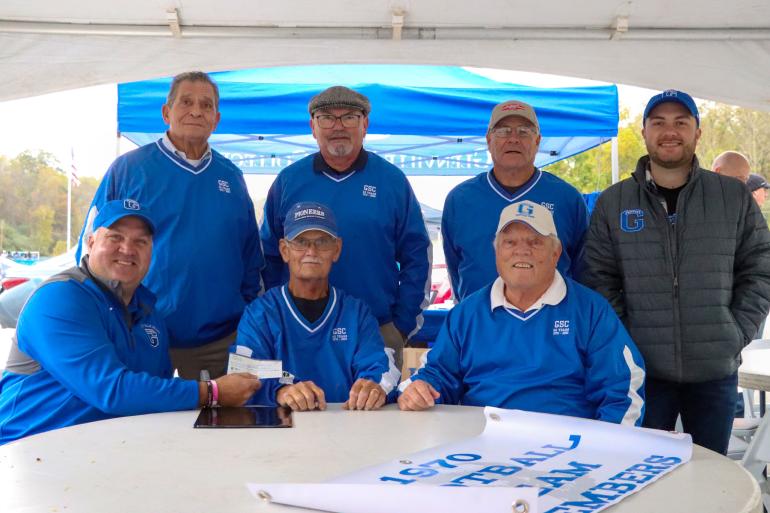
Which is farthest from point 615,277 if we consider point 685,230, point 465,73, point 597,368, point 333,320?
point 465,73

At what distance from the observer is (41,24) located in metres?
3.06

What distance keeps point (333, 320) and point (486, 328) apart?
53 centimetres

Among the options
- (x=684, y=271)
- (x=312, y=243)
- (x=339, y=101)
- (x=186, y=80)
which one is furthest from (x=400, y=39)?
(x=684, y=271)

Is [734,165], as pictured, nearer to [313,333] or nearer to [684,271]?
[684,271]

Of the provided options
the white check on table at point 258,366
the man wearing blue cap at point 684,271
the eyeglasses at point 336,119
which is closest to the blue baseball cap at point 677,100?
the man wearing blue cap at point 684,271

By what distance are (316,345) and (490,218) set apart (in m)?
0.98

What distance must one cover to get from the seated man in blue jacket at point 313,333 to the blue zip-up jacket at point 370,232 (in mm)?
409

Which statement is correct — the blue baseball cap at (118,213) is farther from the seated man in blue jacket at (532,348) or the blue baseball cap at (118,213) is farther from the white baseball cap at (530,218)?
the white baseball cap at (530,218)

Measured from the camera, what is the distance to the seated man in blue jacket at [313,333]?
2.49 m

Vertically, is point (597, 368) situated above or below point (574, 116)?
below

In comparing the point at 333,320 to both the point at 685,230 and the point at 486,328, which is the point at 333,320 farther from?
the point at 685,230

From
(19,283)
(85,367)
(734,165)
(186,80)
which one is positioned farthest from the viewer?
(19,283)

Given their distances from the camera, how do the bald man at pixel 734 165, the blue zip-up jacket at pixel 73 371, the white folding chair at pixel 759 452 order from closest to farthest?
the blue zip-up jacket at pixel 73 371 → the white folding chair at pixel 759 452 → the bald man at pixel 734 165

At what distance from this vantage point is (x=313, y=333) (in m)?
2.55
